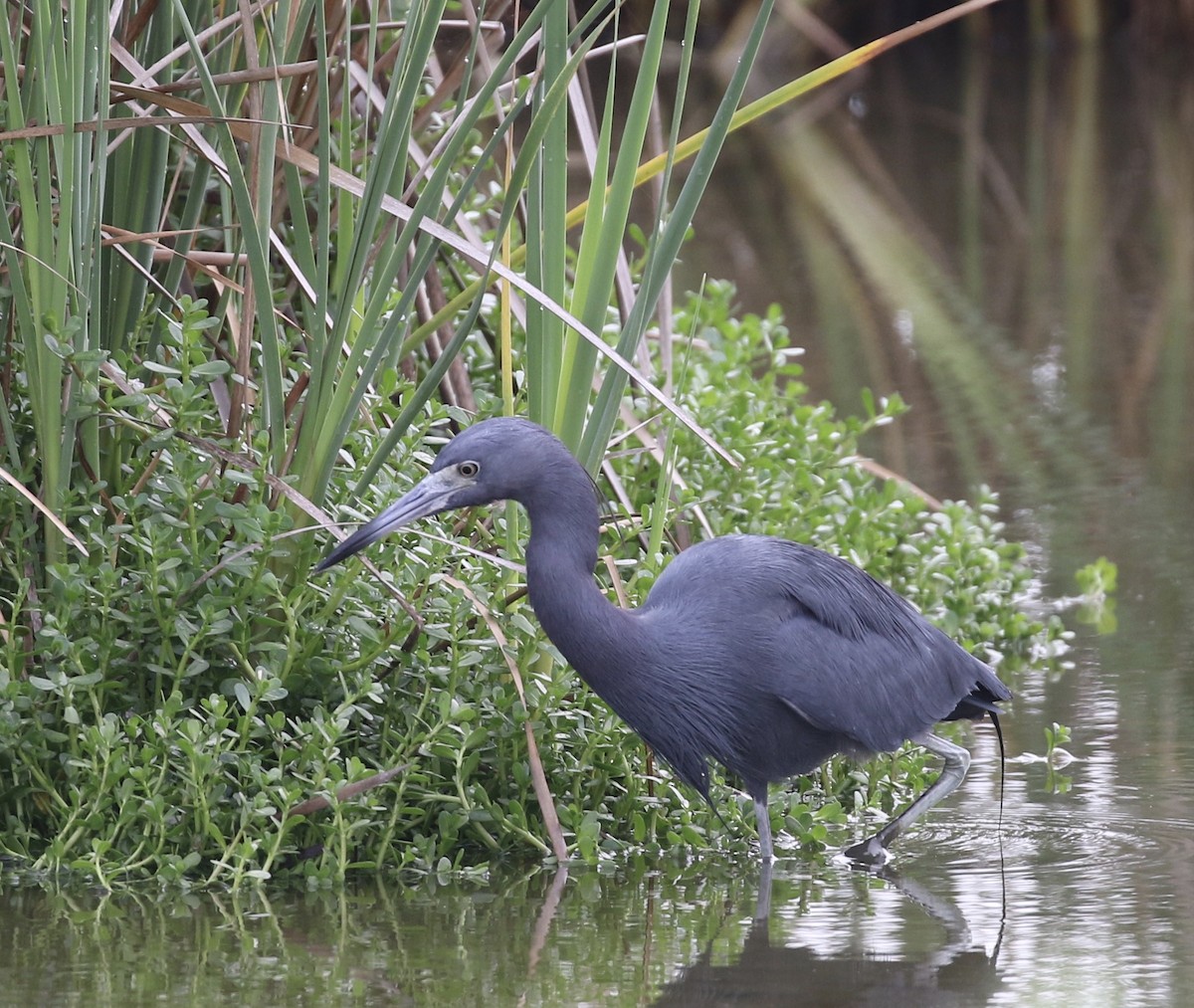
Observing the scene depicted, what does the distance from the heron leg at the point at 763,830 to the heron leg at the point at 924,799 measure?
216 mm

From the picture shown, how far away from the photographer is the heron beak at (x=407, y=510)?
12.3 feet

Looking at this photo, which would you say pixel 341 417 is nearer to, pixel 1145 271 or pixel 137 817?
pixel 137 817

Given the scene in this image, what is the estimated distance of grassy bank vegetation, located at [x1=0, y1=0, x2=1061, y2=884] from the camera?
397 cm

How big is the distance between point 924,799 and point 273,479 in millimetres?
1704

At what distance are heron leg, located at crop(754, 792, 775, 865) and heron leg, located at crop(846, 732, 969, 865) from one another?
22 centimetres

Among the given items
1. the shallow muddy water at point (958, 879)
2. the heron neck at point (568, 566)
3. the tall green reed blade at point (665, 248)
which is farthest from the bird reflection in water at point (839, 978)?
→ the tall green reed blade at point (665, 248)

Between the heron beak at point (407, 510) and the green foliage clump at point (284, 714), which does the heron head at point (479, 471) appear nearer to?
the heron beak at point (407, 510)

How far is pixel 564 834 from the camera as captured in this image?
170 inches

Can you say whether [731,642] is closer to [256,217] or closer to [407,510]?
[407,510]

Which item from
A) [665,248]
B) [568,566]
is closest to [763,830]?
[568,566]

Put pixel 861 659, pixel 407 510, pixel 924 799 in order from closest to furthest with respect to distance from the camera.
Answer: pixel 407 510 → pixel 861 659 → pixel 924 799

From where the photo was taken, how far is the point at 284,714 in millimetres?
4109

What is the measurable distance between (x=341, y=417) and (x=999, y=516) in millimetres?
3737

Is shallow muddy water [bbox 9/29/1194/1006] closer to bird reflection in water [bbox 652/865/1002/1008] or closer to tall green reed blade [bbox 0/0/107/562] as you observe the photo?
bird reflection in water [bbox 652/865/1002/1008]
